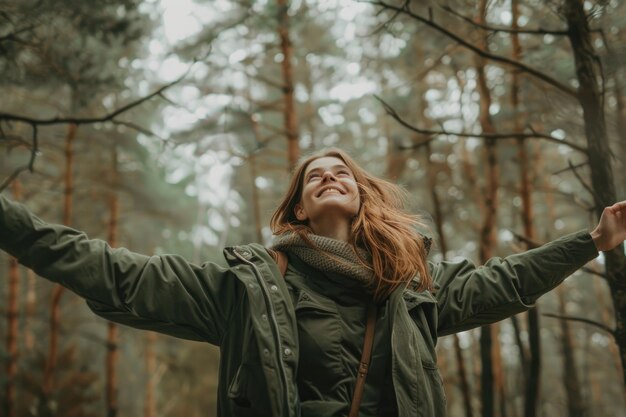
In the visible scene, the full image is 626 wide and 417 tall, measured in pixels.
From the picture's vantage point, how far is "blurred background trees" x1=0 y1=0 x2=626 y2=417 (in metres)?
3.74

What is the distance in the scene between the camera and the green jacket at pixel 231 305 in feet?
6.90

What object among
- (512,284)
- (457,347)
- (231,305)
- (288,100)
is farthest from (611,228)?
(288,100)

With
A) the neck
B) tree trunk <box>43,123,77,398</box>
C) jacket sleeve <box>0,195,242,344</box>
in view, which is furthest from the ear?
tree trunk <box>43,123,77,398</box>

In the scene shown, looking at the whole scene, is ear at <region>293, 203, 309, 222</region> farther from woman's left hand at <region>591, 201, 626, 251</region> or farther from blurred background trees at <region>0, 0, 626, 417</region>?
woman's left hand at <region>591, 201, 626, 251</region>

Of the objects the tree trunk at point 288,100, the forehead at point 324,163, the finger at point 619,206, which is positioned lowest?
the finger at point 619,206

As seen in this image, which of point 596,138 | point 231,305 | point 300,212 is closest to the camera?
point 231,305

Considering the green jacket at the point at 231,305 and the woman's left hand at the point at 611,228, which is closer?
the green jacket at the point at 231,305

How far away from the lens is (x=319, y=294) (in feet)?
8.15

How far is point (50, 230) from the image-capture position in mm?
2154

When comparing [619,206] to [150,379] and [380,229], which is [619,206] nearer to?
[380,229]

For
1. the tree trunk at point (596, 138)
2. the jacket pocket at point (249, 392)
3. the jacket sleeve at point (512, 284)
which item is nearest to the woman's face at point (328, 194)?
the jacket sleeve at point (512, 284)

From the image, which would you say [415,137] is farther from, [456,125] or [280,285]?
[280,285]

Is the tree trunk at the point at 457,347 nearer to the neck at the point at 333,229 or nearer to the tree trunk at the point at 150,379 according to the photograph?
the neck at the point at 333,229

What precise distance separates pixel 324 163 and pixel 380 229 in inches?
21.9
